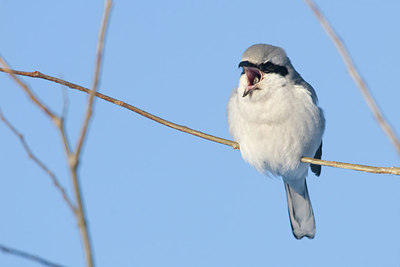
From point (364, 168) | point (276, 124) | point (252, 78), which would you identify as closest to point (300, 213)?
point (276, 124)

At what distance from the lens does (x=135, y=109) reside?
355cm

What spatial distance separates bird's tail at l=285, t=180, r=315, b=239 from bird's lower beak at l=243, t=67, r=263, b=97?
1.62 metres

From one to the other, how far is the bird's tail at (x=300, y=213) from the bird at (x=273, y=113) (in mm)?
737

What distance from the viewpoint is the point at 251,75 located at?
14.9 feet

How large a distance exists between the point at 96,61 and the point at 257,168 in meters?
3.80

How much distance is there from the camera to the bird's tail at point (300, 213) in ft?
18.3

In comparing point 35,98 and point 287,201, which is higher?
point 287,201

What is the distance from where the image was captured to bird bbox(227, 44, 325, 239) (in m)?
4.50

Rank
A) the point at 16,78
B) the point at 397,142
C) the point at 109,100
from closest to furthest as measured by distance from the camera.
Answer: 1. the point at 397,142
2. the point at 16,78
3. the point at 109,100

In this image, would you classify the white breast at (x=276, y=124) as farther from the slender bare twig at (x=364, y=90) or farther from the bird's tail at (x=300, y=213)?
the slender bare twig at (x=364, y=90)

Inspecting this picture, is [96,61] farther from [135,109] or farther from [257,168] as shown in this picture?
[257,168]

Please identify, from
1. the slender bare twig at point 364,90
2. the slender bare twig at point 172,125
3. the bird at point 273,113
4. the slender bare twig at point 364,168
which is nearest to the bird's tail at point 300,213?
the bird at point 273,113

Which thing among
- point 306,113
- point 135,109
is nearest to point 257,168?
A: point 306,113

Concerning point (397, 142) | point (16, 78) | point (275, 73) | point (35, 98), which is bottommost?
point (397, 142)
